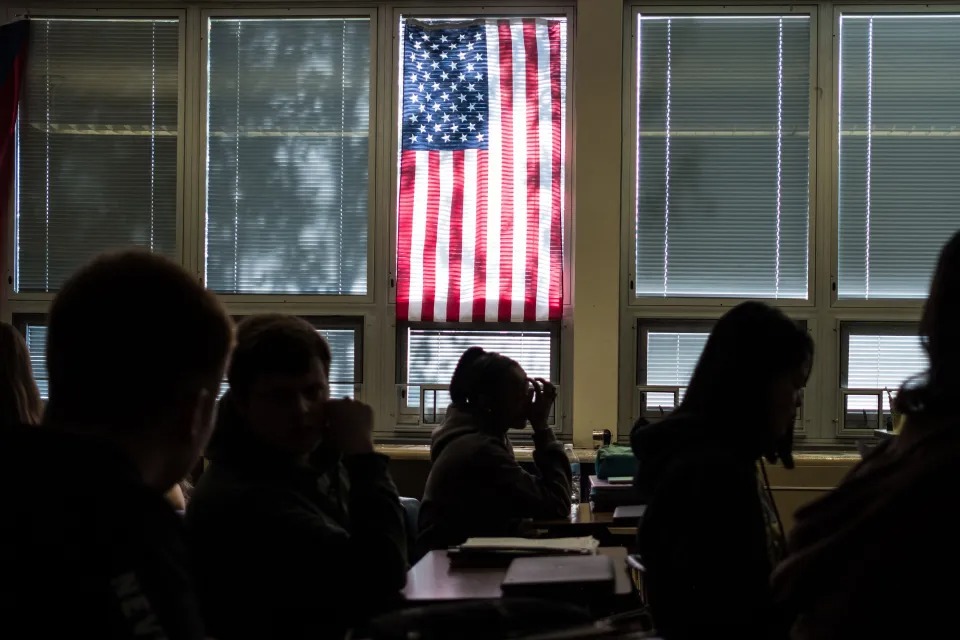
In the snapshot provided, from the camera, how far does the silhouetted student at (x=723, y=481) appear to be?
5.55 feet

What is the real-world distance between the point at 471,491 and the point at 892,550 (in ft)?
6.41

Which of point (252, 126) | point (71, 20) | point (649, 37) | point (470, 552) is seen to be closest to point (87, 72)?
point (71, 20)

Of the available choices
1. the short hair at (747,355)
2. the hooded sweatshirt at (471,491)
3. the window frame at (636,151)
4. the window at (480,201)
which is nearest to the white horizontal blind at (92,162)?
the window at (480,201)

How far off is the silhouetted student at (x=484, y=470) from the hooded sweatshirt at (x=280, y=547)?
1.11 meters

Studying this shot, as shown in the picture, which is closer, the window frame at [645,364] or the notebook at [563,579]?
the notebook at [563,579]

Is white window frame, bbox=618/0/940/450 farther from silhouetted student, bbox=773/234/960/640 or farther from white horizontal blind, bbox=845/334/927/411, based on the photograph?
silhouetted student, bbox=773/234/960/640

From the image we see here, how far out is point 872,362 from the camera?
5.13 metres

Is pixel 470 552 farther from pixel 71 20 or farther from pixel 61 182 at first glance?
pixel 71 20

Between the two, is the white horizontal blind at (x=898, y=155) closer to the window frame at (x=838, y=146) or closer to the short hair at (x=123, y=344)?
the window frame at (x=838, y=146)

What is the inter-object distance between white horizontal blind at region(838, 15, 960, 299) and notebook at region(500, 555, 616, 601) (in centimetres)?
353

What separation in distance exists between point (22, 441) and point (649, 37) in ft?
15.9

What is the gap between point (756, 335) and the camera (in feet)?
6.22

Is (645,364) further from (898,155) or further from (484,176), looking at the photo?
(898,155)

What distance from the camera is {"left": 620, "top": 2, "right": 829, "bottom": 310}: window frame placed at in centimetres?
516
